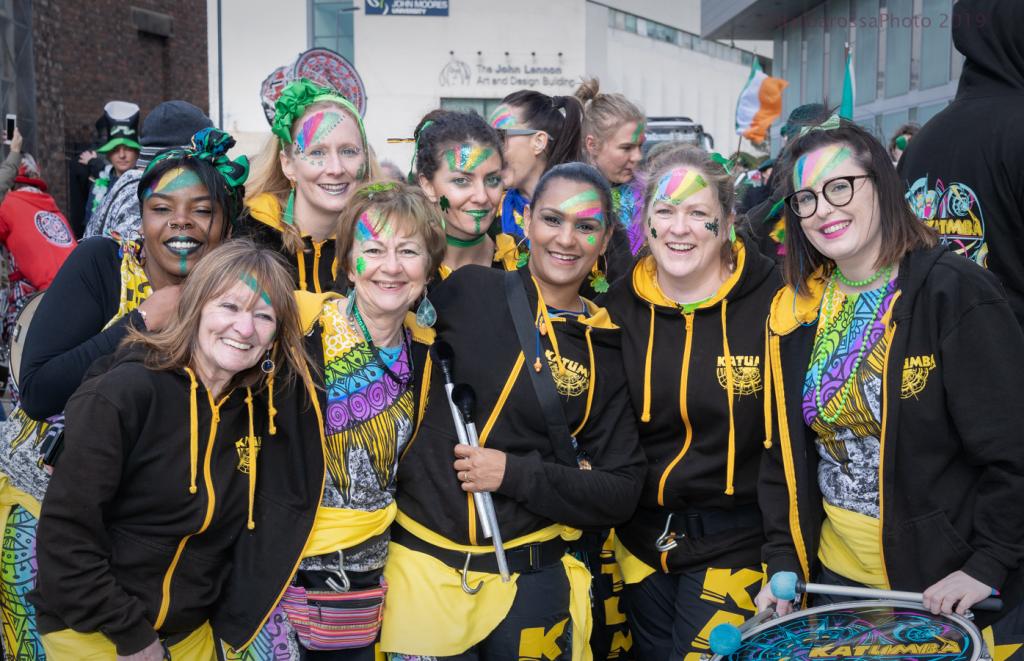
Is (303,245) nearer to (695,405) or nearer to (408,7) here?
(695,405)

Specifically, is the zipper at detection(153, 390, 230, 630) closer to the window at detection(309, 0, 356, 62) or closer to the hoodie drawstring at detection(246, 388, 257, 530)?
the hoodie drawstring at detection(246, 388, 257, 530)

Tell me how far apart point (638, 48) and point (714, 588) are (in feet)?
122

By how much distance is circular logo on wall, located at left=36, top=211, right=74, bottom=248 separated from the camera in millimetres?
6078

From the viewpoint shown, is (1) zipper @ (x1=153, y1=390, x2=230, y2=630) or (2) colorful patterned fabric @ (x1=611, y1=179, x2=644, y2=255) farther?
(2) colorful patterned fabric @ (x1=611, y1=179, x2=644, y2=255)

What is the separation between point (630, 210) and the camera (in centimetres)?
493

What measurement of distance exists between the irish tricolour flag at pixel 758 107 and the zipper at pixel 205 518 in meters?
6.65

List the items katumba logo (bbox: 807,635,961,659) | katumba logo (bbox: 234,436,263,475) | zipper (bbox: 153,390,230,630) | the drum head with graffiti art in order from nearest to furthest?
katumba logo (bbox: 807,635,961,659), zipper (bbox: 153,390,230,630), katumba logo (bbox: 234,436,263,475), the drum head with graffiti art

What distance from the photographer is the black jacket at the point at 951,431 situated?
8.64 feet

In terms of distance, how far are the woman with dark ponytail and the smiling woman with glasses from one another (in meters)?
2.27

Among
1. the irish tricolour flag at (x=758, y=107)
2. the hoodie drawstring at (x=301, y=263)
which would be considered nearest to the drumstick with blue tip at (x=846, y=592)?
the hoodie drawstring at (x=301, y=263)

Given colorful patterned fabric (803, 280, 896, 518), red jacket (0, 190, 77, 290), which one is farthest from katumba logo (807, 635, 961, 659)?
red jacket (0, 190, 77, 290)

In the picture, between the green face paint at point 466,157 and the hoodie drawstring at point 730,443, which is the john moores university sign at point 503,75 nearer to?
the green face paint at point 466,157

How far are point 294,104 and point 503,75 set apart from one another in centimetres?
3268

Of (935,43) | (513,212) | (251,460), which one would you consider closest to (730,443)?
(251,460)
